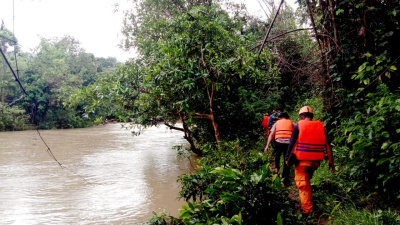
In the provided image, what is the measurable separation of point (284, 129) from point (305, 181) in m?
1.64

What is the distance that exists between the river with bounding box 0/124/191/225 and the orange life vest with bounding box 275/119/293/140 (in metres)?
2.79

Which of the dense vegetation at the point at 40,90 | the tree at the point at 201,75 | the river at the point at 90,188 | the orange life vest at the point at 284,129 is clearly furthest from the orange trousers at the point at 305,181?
the dense vegetation at the point at 40,90

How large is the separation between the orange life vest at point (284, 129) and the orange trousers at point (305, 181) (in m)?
1.50

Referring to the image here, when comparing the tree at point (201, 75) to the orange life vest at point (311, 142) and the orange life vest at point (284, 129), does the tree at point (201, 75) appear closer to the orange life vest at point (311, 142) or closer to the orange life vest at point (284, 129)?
the orange life vest at point (284, 129)

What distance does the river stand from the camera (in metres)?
5.96

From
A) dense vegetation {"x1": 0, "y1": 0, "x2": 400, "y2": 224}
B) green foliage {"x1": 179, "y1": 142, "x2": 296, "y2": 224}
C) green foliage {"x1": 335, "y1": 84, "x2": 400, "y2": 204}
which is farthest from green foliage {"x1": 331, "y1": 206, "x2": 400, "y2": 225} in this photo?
green foliage {"x1": 179, "y1": 142, "x2": 296, "y2": 224}

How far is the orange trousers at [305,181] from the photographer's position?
3471 millimetres

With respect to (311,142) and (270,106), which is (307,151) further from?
(270,106)

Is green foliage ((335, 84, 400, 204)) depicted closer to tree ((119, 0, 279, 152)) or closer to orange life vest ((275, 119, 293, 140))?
orange life vest ((275, 119, 293, 140))

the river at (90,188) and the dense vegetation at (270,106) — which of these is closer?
the dense vegetation at (270,106)

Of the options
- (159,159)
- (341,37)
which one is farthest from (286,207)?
(159,159)

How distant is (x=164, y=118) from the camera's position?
908 cm

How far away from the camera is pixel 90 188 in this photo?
316 inches

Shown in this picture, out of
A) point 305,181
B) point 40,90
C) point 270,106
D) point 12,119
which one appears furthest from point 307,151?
point 40,90
